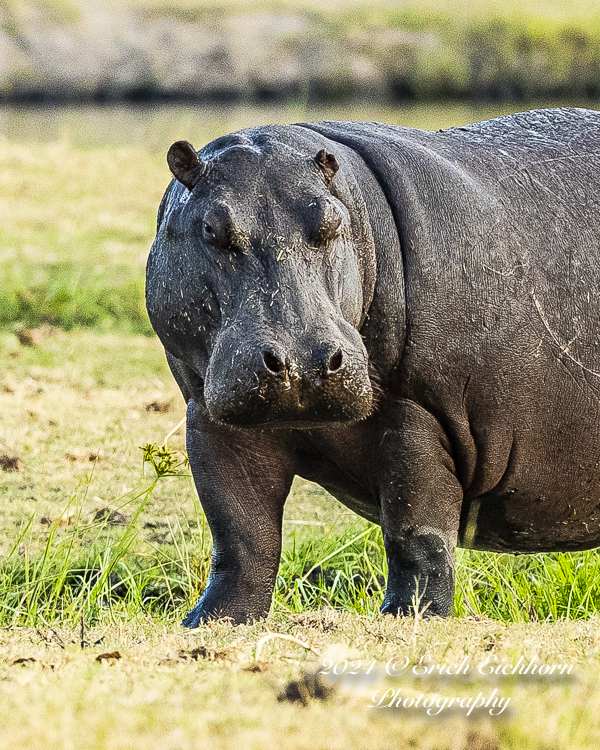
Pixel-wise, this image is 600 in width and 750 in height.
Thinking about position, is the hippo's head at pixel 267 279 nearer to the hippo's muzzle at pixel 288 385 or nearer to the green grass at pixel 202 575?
the hippo's muzzle at pixel 288 385

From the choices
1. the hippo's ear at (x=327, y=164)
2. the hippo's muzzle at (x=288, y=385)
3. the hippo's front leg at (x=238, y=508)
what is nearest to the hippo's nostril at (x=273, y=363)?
the hippo's muzzle at (x=288, y=385)

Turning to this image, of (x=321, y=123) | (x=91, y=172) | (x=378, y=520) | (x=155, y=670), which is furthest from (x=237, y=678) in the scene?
(x=91, y=172)

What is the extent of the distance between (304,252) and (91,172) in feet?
35.6

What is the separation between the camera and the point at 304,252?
3.08 metres

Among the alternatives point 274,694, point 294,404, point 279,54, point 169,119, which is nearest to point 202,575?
point 294,404

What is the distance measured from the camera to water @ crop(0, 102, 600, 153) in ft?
57.7

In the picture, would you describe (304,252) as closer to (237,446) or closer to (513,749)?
(237,446)

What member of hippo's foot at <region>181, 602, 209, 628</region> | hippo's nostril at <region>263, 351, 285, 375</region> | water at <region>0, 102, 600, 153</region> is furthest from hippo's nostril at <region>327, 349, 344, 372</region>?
water at <region>0, 102, 600, 153</region>

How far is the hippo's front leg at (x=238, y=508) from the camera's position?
368 cm

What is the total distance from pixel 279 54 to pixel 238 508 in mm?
21491

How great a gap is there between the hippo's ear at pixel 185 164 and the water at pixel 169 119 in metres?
13.0

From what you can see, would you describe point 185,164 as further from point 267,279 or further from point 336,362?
point 336,362

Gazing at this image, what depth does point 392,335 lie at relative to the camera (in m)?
3.36

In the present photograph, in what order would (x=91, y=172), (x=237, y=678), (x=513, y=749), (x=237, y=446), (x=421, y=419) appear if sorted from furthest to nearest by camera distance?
1. (x=91, y=172)
2. (x=237, y=446)
3. (x=421, y=419)
4. (x=237, y=678)
5. (x=513, y=749)
